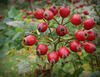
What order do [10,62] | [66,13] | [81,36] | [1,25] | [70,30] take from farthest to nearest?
[10,62], [70,30], [1,25], [66,13], [81,36]

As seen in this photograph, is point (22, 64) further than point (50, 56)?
Yes

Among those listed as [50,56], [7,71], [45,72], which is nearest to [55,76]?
[45,72]

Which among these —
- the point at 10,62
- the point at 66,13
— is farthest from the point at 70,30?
the point at 10,62

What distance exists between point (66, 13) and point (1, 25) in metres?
0.81

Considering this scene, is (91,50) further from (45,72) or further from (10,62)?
(10,62)

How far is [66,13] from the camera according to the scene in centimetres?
93

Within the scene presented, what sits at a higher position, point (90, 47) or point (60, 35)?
point (60, 35)

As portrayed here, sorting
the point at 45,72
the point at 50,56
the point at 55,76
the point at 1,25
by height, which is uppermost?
the point at 1,25

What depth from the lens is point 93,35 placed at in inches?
35.7

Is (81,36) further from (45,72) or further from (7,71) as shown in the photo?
(7,71)

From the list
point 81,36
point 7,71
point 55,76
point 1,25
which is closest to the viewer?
point 81,36

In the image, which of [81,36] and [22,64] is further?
[22,64]

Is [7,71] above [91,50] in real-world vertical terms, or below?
below

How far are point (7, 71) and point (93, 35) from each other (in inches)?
148
